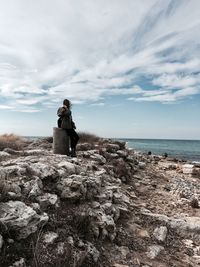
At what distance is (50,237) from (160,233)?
3055 mm

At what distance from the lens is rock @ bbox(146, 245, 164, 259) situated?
18.6 feet

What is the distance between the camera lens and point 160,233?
665 centimetres

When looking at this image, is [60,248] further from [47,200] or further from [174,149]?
[174,149]

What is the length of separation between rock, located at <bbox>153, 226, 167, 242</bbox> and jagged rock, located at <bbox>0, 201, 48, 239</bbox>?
2.91 m

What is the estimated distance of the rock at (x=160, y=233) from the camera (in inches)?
255

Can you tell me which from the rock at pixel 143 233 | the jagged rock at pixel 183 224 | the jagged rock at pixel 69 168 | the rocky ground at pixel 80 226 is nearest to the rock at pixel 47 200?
the rocky ground at pixel 80 226

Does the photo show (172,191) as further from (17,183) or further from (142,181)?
(17,183)

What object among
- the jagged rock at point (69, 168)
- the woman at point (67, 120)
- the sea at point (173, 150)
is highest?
the woman at point (67, 120)

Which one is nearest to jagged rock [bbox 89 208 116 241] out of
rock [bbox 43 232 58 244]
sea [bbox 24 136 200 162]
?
rock [bbox 43 232 58 244]

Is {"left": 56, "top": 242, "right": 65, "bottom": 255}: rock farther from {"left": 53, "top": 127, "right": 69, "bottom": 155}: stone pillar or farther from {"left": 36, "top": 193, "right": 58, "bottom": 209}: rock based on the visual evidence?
{"left": 53, "top": 127, "right": 69, "bottom": 155}: stone pillar

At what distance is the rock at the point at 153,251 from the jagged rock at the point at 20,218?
7.68 ft

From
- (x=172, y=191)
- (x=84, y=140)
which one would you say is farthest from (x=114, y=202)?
(x=84, y=140)

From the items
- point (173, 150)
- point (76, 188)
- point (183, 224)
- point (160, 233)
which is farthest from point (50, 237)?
point (173, 150)

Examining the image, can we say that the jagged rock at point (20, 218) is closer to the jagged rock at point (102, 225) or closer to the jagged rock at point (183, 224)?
the jagged rock at point (102, 225)
